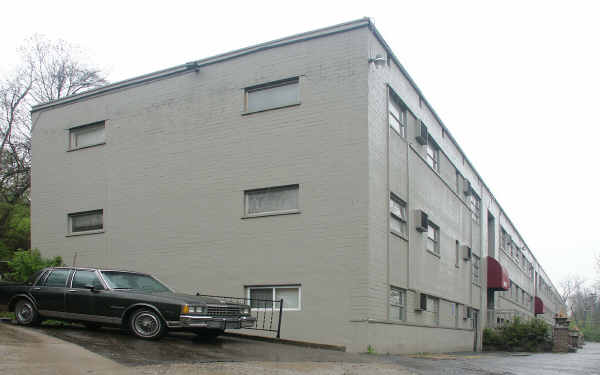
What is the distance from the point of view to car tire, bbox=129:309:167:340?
488 inches

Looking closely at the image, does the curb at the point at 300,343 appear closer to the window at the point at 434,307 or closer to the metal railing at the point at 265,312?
the metal railing at the point at 265,312

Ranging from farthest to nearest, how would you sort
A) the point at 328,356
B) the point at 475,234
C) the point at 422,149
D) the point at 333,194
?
1. the point at 475,234
2. the point at 422,149
3. the point at 333,194
4. the point at 328,356

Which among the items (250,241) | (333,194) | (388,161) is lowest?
(250,241)

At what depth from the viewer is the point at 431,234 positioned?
2256 cm

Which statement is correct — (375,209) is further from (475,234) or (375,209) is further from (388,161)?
(475,234)

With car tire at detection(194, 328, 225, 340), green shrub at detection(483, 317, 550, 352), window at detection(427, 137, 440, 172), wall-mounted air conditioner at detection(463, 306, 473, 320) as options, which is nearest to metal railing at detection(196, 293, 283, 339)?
car tire at detection(194, 328, 225, 340)

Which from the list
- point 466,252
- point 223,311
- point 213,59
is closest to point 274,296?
point 223,311

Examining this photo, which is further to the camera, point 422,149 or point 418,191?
point 422,149

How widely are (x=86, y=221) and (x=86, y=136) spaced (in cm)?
287

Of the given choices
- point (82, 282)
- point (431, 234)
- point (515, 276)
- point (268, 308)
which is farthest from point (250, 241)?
point (515, 276)

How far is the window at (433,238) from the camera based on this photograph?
2216cm

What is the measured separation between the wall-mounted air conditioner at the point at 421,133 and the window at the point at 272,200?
570 centimetres

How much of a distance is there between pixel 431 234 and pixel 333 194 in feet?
24.1

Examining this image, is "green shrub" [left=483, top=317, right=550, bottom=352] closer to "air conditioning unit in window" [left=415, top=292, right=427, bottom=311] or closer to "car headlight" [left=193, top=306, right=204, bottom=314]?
"air conditioning unit in window" [left=415, top=292, right=427, bottom=311]
